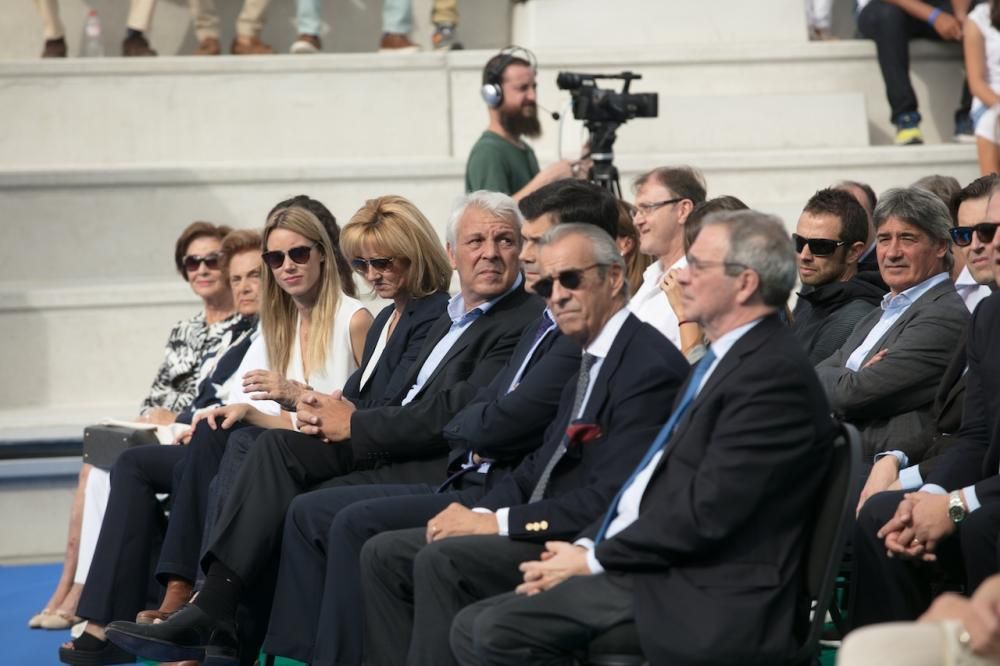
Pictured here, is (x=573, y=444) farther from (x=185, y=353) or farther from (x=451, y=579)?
(x=185, y=353)

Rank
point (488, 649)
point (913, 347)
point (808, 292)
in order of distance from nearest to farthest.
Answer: point (488, 649) → point (913, 347) → point (808, 292)

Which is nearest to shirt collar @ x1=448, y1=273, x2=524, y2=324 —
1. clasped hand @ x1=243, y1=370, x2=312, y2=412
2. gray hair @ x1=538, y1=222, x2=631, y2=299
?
clasped hand @ x1=243, y1=370, x2=312, y2=412

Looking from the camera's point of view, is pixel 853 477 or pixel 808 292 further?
pixel 808 292

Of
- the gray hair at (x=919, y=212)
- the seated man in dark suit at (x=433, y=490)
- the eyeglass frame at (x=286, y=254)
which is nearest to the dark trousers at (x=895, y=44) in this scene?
the gray hair at (x=919, y=212)

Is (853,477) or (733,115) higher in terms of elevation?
(733,115)

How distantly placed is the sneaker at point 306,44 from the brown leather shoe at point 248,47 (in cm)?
18

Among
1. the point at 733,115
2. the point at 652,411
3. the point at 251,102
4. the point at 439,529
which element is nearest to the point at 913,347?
the point at 652,411

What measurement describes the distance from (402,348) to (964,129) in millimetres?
4732

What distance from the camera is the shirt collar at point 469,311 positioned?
15.4 ft

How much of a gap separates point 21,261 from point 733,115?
12.6 feet

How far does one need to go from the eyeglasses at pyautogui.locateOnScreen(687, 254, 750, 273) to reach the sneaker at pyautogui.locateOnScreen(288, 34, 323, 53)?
6.16 metres

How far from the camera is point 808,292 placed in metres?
5.05

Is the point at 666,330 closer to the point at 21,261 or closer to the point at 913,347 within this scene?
the point at 913,347

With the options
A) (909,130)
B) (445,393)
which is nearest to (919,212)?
(445,393)
